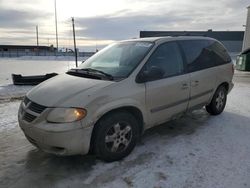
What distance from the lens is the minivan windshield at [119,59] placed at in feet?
11.9

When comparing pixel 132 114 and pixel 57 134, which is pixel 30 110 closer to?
pixel 57 134

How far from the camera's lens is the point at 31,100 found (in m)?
3.34

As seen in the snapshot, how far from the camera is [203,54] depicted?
4848 mm

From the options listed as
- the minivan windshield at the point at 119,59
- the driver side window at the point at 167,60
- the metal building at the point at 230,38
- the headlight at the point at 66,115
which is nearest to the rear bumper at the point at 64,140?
the headlight at the point at 66,115

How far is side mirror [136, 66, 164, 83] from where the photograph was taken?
353 cm

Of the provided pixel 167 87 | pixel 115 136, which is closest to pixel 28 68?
pixel 167 87

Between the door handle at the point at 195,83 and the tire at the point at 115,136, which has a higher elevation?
the door handle at the point at 195,83

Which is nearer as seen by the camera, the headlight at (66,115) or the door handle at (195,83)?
the headlight at (66,115)

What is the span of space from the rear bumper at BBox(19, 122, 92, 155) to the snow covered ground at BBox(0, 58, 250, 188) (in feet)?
1.19

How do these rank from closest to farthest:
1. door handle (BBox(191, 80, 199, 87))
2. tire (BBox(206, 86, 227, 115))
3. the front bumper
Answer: the front bumper < door handle (BBox(191, 80, 199, 87)) < tire (BBox(206, 86, 227, 115))

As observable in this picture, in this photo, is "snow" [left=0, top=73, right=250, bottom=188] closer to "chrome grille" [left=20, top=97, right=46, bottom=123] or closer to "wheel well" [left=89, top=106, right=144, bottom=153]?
"wheel well" [left=89, top=106, right=144, bottom=153]

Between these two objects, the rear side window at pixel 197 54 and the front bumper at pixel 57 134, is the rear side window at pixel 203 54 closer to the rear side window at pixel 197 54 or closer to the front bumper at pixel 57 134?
the rear side window at pixel 197 54

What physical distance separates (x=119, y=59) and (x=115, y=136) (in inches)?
53.2

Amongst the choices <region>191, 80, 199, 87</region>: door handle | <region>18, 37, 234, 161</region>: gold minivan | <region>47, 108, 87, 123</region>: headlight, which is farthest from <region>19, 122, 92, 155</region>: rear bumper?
<region>191, 80, 199, 87</region>: door handle
